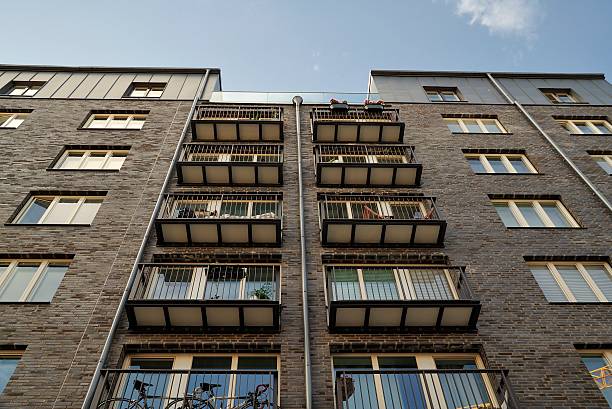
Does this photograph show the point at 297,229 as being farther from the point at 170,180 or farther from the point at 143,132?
the point at 143,132

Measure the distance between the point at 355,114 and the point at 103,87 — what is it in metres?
11.9

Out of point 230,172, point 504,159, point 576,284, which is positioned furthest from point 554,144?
point 230,172

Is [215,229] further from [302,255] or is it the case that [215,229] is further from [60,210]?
[60,210]

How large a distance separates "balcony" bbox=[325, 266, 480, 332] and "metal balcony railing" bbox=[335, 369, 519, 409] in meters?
1.33

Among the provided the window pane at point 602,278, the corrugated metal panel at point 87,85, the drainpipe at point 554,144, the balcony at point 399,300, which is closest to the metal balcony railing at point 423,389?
the balcony at point 399,300

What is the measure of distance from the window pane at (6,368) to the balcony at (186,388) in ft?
6.74

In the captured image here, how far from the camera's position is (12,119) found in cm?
1939

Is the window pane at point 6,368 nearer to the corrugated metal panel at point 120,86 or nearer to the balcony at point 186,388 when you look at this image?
the balcony at point 186,388

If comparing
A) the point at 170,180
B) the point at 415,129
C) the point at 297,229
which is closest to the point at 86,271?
the point at 170,180

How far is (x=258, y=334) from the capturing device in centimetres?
1087

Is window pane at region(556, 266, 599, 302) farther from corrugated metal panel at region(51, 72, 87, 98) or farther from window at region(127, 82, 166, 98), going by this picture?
corrugated metal panel at region(51, 72, 87, 98)

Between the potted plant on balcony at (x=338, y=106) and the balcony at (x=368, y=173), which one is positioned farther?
the potted plant on balcony at (x=338, y=106)

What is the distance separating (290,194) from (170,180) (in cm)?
412

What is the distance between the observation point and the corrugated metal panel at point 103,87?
839 inches
